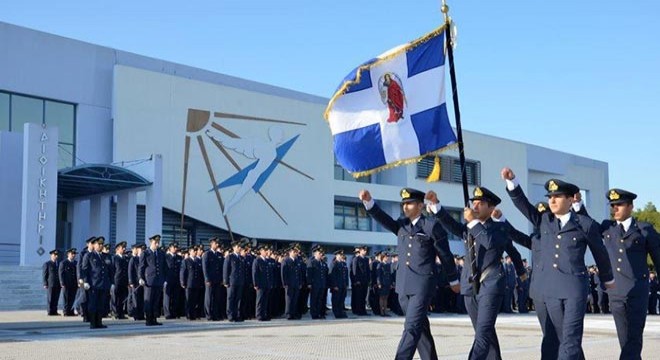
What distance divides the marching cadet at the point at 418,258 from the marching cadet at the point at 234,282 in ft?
31.0

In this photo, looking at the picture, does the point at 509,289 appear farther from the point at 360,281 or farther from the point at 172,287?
the point at 172,287

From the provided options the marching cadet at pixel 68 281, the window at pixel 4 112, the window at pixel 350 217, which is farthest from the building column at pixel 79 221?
the window at pixel 350 217

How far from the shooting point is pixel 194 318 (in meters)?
17.2

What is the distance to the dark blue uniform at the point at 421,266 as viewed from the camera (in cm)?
750

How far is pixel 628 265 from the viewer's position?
25.6ft

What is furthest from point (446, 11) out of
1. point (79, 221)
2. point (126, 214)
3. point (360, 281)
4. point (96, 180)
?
point (79, 221)

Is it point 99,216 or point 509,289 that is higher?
point 99,216

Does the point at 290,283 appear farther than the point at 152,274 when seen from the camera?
Yes

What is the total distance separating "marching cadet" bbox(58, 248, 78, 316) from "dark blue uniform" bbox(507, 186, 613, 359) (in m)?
13.5

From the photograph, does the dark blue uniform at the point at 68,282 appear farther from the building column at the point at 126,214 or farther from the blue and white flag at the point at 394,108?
the blue and white flag at the point at 394,108

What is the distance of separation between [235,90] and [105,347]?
22649mm

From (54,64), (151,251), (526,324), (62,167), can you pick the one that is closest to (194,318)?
(151,251)

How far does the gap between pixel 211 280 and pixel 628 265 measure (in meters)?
10.6

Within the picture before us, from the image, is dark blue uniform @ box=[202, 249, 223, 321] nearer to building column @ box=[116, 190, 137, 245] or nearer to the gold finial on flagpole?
the gold finial on flagpole
